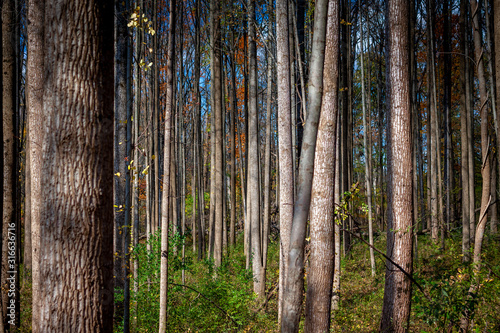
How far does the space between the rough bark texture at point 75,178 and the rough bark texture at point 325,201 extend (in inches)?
118

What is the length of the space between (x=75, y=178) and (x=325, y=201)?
3331 millimetres

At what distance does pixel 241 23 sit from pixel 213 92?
2.67 metres

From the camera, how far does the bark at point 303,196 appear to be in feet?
10.6

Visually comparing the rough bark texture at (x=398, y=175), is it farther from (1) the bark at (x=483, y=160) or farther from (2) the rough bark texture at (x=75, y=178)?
(2) the rough bark texture at (x=75, y=178)

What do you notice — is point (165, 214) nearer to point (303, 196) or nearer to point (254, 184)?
point (303, 196)

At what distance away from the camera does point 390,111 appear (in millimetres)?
5129

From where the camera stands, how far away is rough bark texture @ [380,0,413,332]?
4.80 m

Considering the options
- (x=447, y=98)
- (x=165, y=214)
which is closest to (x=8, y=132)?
(x=165, y=214)

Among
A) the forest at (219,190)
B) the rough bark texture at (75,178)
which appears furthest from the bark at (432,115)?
the rough bark texture at (75,178)

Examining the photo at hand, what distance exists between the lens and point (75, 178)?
2.10 meters

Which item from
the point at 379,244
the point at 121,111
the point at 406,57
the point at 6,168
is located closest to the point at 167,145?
the point at 121,111

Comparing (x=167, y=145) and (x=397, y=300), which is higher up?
(x=167, y=145)

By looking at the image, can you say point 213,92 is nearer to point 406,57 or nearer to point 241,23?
point 241,23

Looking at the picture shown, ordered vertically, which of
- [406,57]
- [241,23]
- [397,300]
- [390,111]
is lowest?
[397,300]
